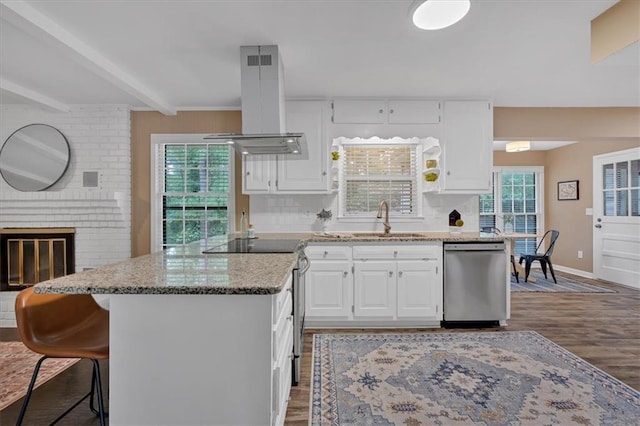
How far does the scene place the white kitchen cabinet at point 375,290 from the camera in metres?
3.49

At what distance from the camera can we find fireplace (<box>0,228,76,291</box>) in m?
3.87

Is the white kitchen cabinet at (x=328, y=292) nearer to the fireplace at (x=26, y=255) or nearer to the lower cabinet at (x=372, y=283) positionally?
the lower cabinet at (x=372, y=283)

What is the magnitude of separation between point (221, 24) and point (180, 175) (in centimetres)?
232

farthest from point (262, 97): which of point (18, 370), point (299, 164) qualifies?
point (18, 370)

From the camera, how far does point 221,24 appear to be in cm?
233

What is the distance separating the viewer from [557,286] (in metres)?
5.34

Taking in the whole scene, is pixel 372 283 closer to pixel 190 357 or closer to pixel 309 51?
pixel 309 51

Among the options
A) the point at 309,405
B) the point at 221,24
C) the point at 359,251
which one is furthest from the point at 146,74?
the point at 309,405

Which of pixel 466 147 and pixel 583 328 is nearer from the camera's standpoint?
pixel 583 328

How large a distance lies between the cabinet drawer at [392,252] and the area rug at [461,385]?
81 centimetres

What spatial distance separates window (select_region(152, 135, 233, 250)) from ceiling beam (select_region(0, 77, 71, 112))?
110 cm

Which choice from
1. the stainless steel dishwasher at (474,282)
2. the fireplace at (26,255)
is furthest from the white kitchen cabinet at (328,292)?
the fireplace at (26,255)

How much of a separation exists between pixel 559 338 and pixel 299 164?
312cm

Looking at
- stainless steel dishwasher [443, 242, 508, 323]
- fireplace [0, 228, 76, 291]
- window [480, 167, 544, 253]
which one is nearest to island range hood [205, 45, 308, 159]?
stainless steel dishwasher [443, 242, 508, 323]
